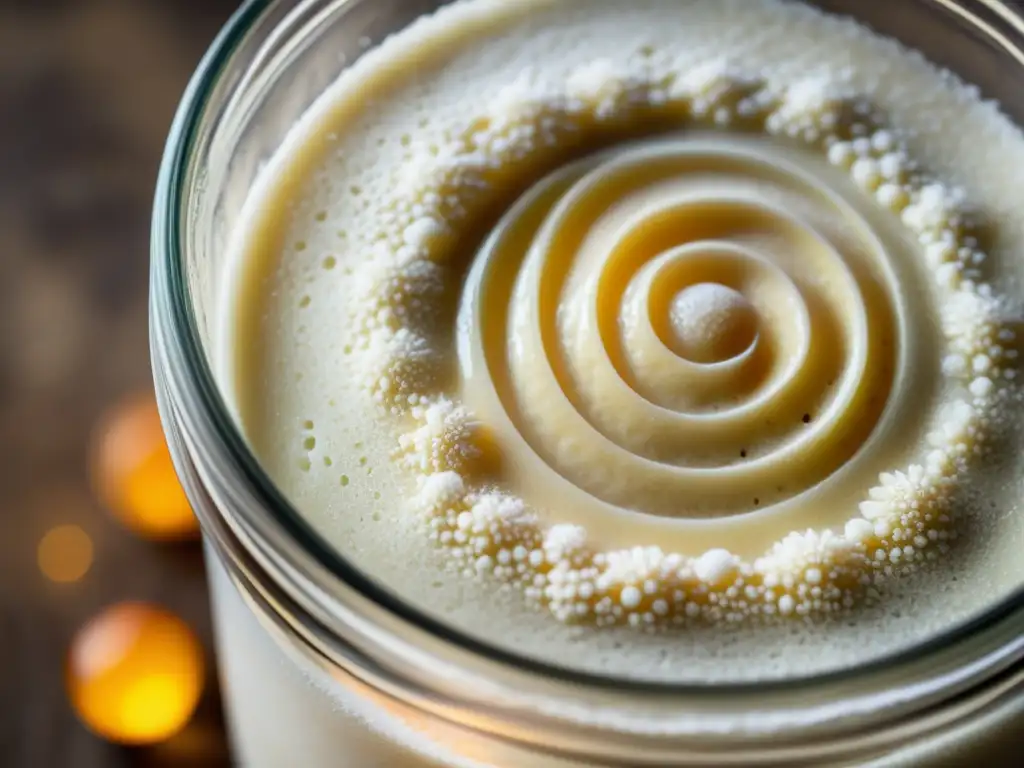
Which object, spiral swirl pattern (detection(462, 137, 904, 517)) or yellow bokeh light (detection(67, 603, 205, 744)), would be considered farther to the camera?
yellow bokeh light (detection(67, 603, 205, 744))

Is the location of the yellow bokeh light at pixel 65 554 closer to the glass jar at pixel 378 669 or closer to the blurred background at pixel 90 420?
the blurred background at pixel 90 420

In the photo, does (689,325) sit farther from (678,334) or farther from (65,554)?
(65,554)

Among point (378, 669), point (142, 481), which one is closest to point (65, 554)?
point (142, 481)

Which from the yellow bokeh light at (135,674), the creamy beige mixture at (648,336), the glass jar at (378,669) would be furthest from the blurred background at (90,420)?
Result: the creamy beige mixture at (648,336)

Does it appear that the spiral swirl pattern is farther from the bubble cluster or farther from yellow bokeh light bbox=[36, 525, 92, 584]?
yellow bokeh light bbox=[36, 525, 92, 584]

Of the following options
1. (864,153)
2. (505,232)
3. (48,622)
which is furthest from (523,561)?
(48,622)

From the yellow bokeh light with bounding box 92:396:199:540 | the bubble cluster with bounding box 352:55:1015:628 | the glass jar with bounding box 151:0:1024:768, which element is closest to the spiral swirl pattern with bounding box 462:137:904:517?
the bubble cluster with bounding box 352:55:1015:628
